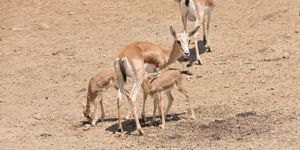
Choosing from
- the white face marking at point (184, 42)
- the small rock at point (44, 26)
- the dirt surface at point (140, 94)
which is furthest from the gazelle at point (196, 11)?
the small rock at point (44, 26)

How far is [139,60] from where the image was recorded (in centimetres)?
1062

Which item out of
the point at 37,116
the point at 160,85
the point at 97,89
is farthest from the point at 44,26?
the point at 160,85

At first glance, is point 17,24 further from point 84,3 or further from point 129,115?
point 129,115

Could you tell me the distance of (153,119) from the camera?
35.9 feet

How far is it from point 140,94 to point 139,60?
2.18 meters

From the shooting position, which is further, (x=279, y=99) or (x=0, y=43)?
(x=0, y=43)

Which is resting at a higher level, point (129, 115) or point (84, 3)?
point (84, 3)

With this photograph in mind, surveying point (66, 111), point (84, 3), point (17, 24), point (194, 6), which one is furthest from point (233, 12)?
point (66, 111)

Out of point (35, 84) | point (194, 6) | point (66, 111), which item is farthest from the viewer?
point (194, 6)

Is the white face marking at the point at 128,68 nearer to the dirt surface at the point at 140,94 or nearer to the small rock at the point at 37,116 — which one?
the dirt surface at the point at 140,94

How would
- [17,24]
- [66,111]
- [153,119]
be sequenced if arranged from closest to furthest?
[153,119], [66,111], [17,24]

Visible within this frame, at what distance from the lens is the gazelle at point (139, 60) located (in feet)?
34.4

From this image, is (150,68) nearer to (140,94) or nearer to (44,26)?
(140,94)

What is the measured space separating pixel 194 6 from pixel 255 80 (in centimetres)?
277
